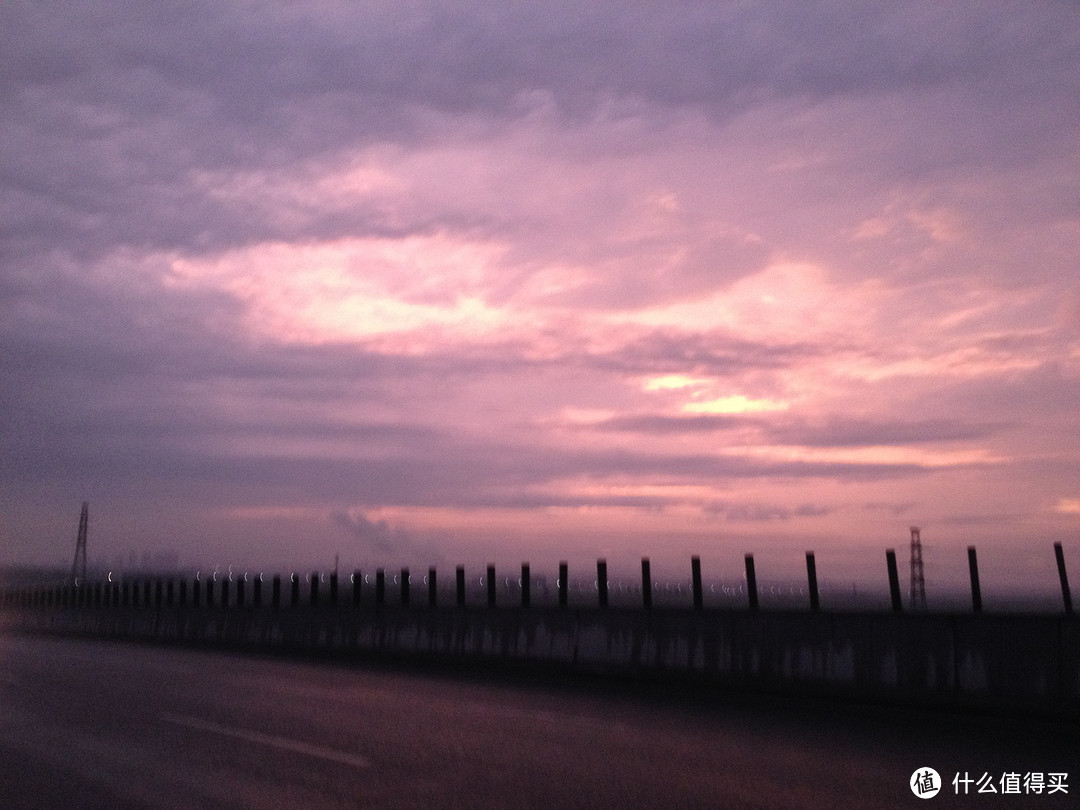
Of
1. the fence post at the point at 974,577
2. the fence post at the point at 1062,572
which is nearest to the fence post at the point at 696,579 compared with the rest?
the fence post at the point at 974,577

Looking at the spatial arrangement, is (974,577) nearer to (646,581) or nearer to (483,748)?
(646,581)

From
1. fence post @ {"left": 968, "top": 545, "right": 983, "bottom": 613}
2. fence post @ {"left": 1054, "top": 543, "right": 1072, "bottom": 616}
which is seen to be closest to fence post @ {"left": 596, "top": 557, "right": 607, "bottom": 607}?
fence post @ {"left": 968, "top": 545, "right": 983, "bottom": 613}

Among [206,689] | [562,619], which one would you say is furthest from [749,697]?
[206,689]

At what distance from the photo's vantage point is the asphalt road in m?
7.49

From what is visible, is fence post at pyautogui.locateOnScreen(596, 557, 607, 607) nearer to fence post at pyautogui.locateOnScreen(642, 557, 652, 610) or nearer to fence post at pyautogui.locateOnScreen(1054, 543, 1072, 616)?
fence post at pyautogui.locateOnScreen(642, 557, 652, 610)

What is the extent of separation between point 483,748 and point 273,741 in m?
2.18

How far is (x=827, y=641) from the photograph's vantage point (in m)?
12.4

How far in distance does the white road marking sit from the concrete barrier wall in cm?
625

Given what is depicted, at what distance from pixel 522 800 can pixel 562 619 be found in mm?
8646

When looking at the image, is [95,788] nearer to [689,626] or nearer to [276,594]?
[689,626]

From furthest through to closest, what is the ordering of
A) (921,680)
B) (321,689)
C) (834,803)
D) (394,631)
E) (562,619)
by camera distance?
1. (394,631)
2. (562,619)
3. (321,689)
4. (921,680)
5. (834,803)

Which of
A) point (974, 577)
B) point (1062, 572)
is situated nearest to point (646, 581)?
point (974, 577)

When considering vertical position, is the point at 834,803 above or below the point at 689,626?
below

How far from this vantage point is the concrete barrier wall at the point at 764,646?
1069 cm
